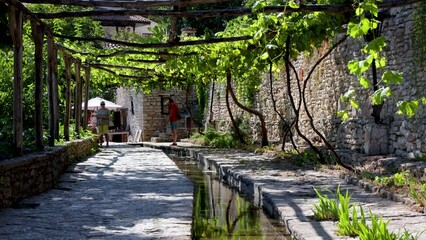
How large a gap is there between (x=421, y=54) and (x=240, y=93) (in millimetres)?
9803

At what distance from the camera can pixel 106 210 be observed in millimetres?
5496

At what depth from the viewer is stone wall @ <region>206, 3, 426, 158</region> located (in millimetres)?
8102

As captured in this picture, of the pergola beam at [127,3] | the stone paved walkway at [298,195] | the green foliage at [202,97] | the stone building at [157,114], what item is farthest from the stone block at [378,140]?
the stone building at [157,114]

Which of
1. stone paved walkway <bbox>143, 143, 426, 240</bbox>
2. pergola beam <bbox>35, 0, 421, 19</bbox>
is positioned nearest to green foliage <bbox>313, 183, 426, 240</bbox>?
stone paved walkway <bbox>143, 143, 426, 240</bbox>

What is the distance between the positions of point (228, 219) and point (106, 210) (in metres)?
1.31

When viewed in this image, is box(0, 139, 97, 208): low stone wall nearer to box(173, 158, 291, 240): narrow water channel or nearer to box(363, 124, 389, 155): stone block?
box(173, 158, 291, 240): narrow water channel

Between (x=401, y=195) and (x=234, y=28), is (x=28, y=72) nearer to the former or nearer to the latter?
(x=234, y=28)

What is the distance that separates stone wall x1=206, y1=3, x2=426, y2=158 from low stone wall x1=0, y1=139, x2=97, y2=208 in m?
3.41

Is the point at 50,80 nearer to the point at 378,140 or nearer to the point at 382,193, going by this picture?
the point at 378,140

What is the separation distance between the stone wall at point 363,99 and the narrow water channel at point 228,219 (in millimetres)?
1604

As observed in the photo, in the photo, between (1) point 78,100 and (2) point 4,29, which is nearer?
(2) point 4,29

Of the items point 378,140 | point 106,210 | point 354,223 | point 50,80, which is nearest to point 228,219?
point 106,210

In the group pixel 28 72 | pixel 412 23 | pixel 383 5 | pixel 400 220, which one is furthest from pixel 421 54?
pixel 28 72

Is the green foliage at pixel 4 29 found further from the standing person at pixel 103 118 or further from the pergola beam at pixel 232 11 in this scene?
the standing person at pixel 103 118
